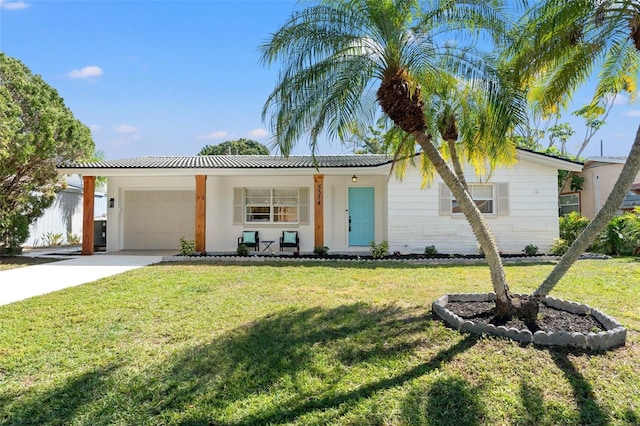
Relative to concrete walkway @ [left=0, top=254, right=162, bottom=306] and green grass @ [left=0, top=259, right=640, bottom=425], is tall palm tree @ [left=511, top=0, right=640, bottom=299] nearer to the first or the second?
green grass @ [left=0, top=259, right=640, bottom=425]

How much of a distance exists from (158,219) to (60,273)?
21.9 feet

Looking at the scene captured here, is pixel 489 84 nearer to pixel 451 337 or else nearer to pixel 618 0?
pixel 618 0

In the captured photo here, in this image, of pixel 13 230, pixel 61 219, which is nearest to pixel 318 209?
pixel 13 230

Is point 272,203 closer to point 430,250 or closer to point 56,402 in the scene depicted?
point 430,250

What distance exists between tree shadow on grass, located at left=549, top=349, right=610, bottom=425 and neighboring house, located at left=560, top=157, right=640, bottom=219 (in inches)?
663

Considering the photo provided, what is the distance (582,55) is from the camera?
20.7ft

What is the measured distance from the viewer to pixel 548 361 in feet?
13.5

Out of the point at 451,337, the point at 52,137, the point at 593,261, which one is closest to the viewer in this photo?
the point at 451,337

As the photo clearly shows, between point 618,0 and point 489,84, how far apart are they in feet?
6.16

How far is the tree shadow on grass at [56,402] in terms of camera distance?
10.2ft

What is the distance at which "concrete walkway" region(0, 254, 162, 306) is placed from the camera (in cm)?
778

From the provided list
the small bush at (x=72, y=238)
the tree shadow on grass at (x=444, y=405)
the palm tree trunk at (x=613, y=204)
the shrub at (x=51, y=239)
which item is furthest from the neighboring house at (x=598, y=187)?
the shrub at (x=51, y=239)

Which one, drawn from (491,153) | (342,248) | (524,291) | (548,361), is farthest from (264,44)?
(342,248)

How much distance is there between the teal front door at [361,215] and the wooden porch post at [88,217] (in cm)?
970
